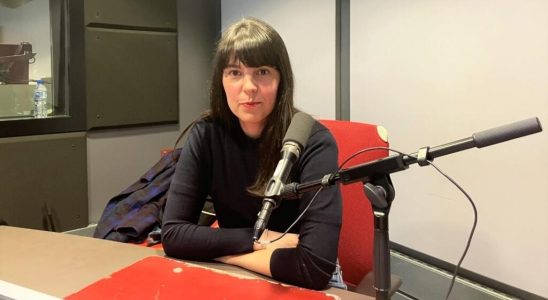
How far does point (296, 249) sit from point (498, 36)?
35.1 inches

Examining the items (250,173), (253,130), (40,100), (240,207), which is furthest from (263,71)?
(40,100)

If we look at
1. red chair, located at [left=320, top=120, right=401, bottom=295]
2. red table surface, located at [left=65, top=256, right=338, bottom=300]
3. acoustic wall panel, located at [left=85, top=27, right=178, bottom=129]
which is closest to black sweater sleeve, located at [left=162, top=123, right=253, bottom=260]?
red table surface, located at [left=65, top=256, right=338, bottom=300]

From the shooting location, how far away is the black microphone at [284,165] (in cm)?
74

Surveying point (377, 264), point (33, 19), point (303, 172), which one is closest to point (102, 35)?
point (33, 19)

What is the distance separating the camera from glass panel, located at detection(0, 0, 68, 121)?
7.12 feet

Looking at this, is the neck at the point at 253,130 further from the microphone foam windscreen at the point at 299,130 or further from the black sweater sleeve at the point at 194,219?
the microphone foam windscreen at the point at 299,130

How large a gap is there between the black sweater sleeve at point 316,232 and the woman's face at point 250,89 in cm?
16

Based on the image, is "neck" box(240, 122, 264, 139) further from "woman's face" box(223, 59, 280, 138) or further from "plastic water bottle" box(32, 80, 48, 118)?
"plastic water bottle" box(32, 80, 48, 118)

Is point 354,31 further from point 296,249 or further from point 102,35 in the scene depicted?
point 102,35

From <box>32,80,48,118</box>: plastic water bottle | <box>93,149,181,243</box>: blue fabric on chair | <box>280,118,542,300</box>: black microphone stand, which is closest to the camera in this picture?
<box>280,118,542,300</box>: black microphone stand

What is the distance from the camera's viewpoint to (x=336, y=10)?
6.70ft

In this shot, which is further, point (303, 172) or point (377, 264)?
point (303, 172)

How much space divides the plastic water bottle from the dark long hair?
132 centimetres

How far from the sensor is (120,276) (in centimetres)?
97
